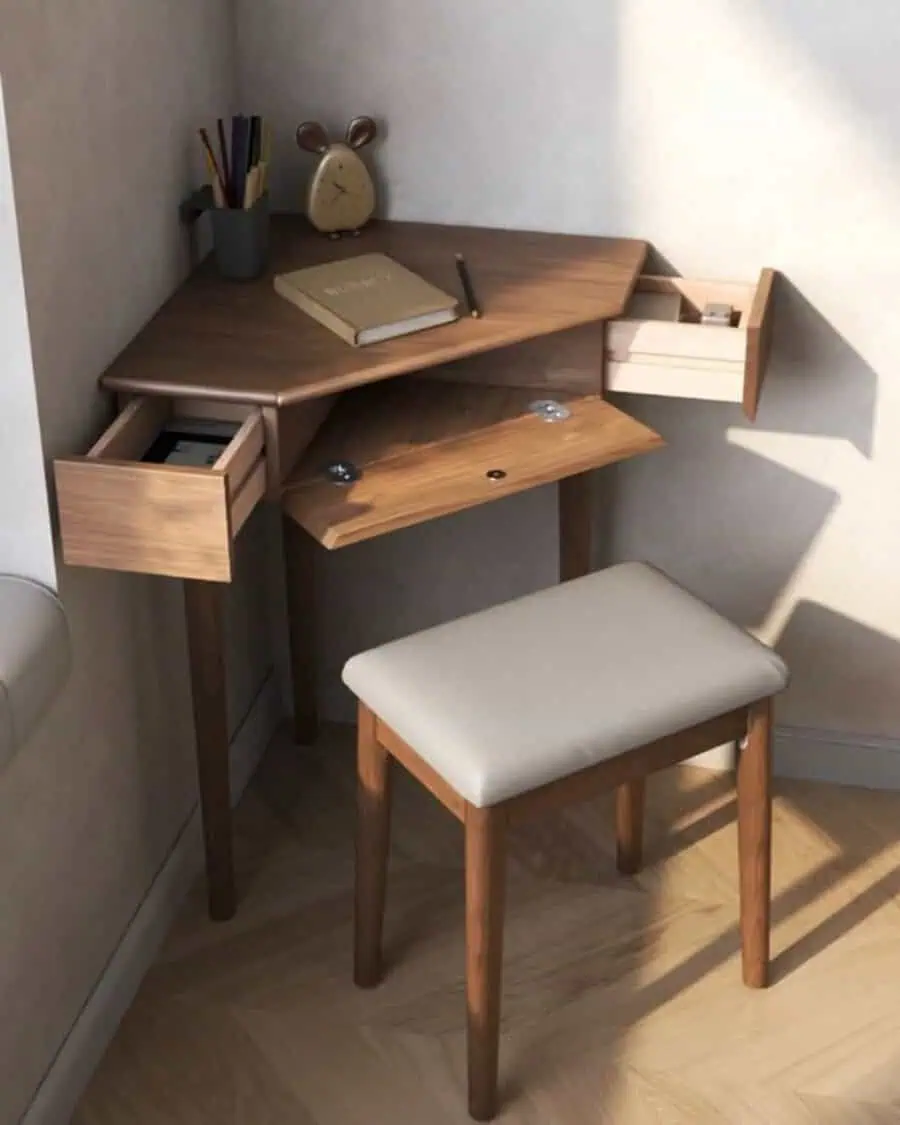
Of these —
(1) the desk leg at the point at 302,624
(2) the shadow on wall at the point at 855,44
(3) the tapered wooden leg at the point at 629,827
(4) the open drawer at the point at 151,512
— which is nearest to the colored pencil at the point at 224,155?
(4) the open drawer at the point at 151,512

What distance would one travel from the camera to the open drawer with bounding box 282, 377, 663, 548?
6.22 feet

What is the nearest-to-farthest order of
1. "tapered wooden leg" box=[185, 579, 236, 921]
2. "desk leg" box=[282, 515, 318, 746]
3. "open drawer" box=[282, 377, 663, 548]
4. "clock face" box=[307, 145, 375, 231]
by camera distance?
"open drawer" box=[282, 377, 663, 548] < "tapered wooden leg" box=[185, 579, 236, 921] < "clock face" box=[307, 145, 375, 231] < "desk leg" box=[282, 515, 318, 746]

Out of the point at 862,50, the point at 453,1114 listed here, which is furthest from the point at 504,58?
the point at 453,1114

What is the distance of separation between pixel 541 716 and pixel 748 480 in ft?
2.22

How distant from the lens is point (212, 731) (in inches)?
82.3

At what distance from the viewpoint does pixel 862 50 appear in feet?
6.77

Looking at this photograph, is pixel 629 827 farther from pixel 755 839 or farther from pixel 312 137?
pixel 312 137

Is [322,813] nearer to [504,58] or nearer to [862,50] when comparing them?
[504,58]

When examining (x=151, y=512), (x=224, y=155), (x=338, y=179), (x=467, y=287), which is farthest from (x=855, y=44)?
(x=151, y=512)

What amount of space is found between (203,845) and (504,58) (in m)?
1.11

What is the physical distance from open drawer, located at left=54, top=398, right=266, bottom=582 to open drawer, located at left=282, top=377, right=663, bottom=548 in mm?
128

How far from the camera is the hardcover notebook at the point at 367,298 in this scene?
1.99 meters

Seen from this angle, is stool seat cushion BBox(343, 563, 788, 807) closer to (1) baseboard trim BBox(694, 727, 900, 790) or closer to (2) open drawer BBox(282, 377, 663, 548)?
(2) open drawer BBox(282, 377, 663, 548)

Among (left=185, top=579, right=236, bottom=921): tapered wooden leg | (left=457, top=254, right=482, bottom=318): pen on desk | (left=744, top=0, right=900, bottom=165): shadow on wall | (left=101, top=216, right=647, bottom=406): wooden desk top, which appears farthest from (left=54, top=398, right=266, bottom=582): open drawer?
(left=744, top=0, right=900, bottom=165): shadow on wall
